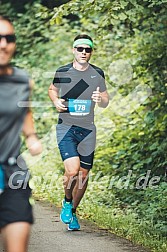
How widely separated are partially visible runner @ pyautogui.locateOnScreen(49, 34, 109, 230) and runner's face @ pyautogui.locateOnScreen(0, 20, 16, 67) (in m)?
3.68

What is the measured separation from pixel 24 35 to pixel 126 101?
7442 mm

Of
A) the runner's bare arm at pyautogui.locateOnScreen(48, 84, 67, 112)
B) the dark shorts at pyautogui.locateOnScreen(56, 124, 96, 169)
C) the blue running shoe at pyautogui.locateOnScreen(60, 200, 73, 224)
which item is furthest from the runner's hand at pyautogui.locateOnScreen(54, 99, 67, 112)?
the blue running shoe at pyautogui.locateOnScreen(60, 200, 73, 224)

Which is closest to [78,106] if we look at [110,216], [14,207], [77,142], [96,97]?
[96,97]

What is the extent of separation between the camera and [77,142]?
8.66 meters

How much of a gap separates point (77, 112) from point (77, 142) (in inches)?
13.9

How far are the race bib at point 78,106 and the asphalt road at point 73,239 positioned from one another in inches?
54.4

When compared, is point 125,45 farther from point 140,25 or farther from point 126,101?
point 140,25

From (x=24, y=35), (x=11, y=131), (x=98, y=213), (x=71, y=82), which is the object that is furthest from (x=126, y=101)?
(x=11, y=131)

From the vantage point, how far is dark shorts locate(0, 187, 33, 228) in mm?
4637

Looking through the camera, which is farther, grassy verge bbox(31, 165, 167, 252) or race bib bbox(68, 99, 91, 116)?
race bib bbox(68, 99, 91, 116)

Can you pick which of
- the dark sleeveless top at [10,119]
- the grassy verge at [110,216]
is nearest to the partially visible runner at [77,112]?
the grassy verge at [110,216]

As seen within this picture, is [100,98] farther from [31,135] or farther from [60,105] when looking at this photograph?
[31,135]

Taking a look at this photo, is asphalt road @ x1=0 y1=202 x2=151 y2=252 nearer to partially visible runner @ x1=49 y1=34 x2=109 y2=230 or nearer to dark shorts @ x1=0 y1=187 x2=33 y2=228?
partially visible runner @ x1=49 y1=34 x2=109 y2=230

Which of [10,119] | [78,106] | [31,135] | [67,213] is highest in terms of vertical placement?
[10,119]
